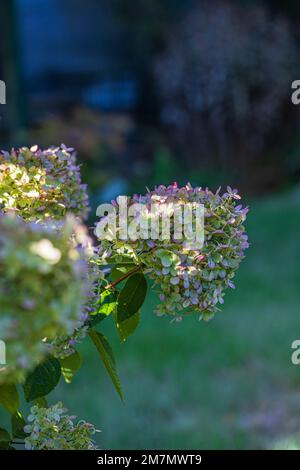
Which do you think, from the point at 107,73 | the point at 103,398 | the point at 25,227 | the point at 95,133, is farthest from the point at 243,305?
the point at 107,73

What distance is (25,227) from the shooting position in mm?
1062

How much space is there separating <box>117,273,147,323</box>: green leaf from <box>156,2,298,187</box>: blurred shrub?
21.9 ft

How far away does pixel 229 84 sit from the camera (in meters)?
8.08

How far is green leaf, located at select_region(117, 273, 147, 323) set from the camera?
150 centimetres

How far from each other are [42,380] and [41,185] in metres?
0.37

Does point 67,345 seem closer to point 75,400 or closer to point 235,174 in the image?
point 75,400

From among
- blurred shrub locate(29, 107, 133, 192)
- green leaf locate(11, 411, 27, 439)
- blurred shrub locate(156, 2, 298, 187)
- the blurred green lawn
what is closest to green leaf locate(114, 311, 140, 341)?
green leaf locate(11, 411, 27, 439)

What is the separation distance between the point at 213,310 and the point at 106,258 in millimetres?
213

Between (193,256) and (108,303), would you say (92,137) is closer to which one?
(108,303)

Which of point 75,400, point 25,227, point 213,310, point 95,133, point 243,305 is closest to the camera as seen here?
point 25,227

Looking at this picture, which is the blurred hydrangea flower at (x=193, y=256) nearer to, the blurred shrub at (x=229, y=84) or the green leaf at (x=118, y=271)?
the green leaf at (x=118, y=271)

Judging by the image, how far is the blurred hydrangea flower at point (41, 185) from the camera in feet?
5.11

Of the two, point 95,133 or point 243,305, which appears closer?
point 243,305

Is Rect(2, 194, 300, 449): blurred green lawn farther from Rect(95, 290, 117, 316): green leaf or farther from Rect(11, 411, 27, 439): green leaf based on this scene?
Rect(95, 290, 117, 316): green leaf
